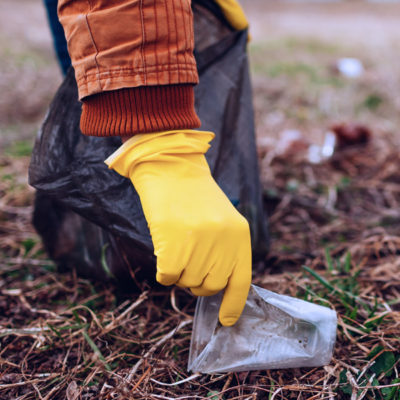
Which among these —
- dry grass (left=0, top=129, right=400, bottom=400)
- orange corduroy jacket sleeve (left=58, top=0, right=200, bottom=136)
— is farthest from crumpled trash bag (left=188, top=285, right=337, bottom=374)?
orange corduroy jacket sleeve (left=58, top=0, right=200, bottom=136)

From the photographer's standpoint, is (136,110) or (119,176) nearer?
(136,110)

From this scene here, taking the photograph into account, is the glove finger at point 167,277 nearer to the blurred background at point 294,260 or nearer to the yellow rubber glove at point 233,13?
the blurred background at point 294,260

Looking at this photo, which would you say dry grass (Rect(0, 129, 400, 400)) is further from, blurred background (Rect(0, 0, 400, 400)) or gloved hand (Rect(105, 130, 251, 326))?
gloved hand (Rect(105, 130, 251, 326))

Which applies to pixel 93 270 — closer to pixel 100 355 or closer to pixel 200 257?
pixel 100 355

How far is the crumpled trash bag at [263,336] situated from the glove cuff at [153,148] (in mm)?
367

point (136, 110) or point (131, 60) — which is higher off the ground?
point (131, 60)

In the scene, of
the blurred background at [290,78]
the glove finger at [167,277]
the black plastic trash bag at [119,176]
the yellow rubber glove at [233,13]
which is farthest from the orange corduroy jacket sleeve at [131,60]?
the blurred background at [290,78]

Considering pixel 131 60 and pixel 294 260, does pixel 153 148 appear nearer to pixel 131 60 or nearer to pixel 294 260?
pixel 131 60

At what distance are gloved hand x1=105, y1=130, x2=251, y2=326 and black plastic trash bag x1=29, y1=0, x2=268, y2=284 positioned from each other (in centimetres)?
16

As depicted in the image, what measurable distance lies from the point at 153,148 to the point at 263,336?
0.53 metres

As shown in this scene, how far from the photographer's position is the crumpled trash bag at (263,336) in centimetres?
83

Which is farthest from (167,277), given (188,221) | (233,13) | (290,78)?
(290,78)

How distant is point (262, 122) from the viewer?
10.6ft

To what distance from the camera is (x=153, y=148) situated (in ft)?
2.58
